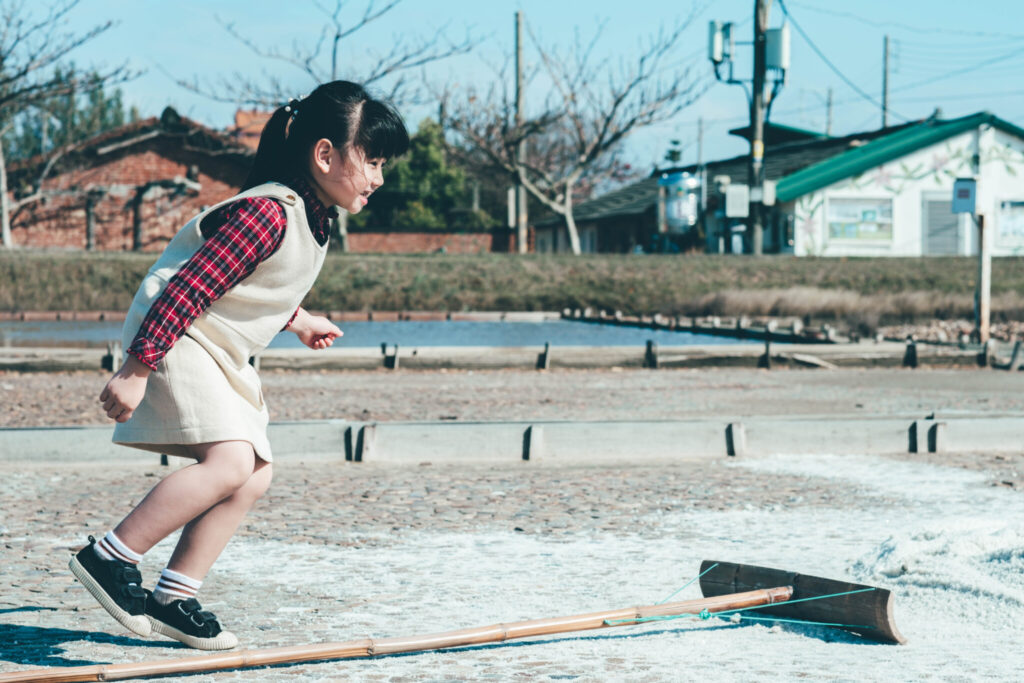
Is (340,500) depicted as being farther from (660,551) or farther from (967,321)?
(967,321)

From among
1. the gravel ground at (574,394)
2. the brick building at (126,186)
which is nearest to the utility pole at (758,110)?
the gravel ground at (574,394)

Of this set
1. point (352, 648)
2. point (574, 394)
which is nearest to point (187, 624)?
point (352, 648)

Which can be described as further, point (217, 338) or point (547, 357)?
point (547, 357)

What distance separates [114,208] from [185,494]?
29081 mm

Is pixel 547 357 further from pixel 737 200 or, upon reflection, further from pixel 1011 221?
pixel 1011 221

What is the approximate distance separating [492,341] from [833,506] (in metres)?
10.1

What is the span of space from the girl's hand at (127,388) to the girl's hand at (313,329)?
64cm

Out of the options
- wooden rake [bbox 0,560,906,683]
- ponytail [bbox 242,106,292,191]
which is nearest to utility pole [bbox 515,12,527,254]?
wooden rake [bbox 0,560,906,683]

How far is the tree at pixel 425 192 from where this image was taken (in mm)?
49875

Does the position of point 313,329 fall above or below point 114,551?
above

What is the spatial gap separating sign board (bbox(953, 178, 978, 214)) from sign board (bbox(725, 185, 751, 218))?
9.98m

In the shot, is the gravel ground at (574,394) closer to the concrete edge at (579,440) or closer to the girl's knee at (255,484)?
the concrete edge at (579,440)

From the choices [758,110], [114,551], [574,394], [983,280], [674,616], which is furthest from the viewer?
[758,110]

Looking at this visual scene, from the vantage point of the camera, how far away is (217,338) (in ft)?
9.23
